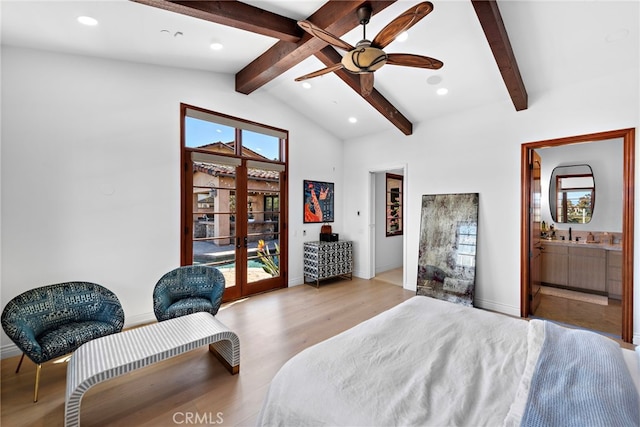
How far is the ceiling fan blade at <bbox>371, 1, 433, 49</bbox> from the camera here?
1.77 m

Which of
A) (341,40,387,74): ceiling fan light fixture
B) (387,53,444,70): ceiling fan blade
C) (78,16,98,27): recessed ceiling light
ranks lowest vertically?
(341,40,387,74): ceiling fan light fixture

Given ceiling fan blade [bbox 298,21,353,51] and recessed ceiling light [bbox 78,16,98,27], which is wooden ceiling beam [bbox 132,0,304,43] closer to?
recessed ceiling light [bbox 78,16,98,27]

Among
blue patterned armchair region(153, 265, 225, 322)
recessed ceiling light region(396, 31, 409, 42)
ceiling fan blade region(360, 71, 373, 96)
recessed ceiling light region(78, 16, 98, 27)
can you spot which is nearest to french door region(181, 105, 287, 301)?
blue patterned armchair region(153, 265, 225, 322)

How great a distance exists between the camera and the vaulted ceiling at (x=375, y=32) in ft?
8.13

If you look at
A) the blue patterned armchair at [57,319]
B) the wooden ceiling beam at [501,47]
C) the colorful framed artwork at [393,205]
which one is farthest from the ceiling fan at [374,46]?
the colorful framed artwork at [393,205]

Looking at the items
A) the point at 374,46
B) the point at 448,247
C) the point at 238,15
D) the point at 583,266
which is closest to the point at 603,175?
the point at 583,266

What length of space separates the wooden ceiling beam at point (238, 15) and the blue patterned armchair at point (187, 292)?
259 centimetres

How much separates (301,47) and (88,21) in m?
1.98

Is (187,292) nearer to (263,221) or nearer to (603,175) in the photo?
(263,221)

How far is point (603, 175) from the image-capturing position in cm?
480

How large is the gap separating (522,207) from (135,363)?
4.53 meters

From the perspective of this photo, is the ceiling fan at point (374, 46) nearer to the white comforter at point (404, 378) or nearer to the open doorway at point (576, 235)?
the white comforter at point (404, 378)

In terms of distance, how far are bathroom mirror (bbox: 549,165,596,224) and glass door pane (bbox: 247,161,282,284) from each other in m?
5.23

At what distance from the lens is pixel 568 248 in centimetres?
485
